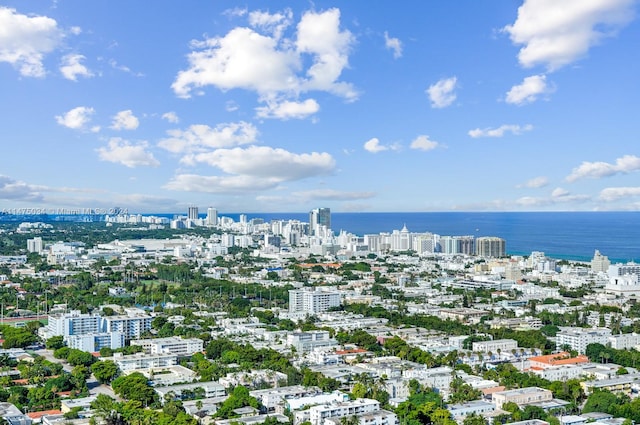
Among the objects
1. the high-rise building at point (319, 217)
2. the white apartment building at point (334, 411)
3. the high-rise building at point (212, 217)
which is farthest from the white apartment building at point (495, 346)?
the high-rise building at point (212, 217)

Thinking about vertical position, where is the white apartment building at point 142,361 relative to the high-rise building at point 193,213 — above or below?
below

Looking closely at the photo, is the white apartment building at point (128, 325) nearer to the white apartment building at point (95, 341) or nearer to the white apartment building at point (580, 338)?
the white apartment building at point (95, 341)

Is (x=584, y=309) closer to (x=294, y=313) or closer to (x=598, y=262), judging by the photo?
(x=294, y=313)

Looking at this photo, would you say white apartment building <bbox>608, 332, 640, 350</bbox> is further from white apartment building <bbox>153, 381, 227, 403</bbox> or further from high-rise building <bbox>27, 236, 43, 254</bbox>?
high-rise building <bbox>27, 236, 43, 254</bbox>

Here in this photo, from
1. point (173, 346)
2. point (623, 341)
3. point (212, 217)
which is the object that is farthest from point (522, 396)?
point (212, 217)

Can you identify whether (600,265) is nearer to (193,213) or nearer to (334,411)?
(334,411)

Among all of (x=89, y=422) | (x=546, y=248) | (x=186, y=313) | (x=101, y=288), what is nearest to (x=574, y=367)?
(x=89, y=422)

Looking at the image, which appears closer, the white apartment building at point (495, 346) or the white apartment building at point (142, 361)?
the white apartment building at point (142, 361)
